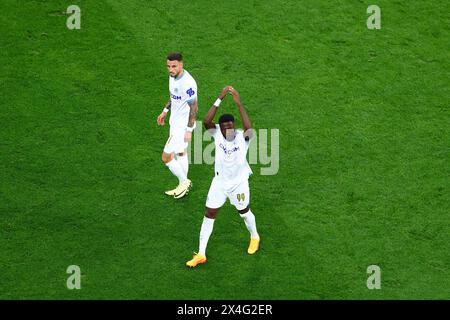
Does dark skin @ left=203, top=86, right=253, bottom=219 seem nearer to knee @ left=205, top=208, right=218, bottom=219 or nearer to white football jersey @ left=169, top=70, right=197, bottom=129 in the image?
knee @ left=205, top=208, right=218, bottom=219

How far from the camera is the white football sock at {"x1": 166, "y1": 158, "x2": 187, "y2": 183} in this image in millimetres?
14891

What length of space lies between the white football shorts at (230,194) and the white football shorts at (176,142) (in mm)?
1416

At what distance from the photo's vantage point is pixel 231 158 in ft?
43.5

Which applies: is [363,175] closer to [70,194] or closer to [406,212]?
[406,212]

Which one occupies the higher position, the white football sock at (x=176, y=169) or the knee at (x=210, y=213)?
the white football sock at (x=176, y=169)

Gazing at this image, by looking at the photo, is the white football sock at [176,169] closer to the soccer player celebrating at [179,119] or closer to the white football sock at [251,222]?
the soccer player celebrating at [179,119]

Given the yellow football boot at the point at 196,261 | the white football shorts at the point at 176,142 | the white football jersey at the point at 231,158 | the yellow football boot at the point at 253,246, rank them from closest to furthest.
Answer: the white football jersey at the point at 231,158 → the yellow football boot at the point at 196,261 → the yellow football boot at the point at 253,246 → the white football shorts at the point at 176,142

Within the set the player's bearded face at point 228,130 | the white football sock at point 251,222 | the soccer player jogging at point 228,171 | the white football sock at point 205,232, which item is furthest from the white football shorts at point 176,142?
the player's bearded face at point 228,130

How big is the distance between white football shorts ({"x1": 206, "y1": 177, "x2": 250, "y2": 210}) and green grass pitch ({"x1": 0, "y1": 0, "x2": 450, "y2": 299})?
0.87 meters

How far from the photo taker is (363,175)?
50.5 ft

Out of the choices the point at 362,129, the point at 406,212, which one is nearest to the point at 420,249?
the point at 406,212

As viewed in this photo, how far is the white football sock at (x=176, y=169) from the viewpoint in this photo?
48.9 ft

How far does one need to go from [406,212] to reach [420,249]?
809mm

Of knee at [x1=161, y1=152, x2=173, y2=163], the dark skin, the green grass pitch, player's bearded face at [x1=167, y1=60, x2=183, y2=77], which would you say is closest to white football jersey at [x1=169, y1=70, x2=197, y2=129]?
player's bearded face at [x1=167, y1=60, x2=183, y2=77]
